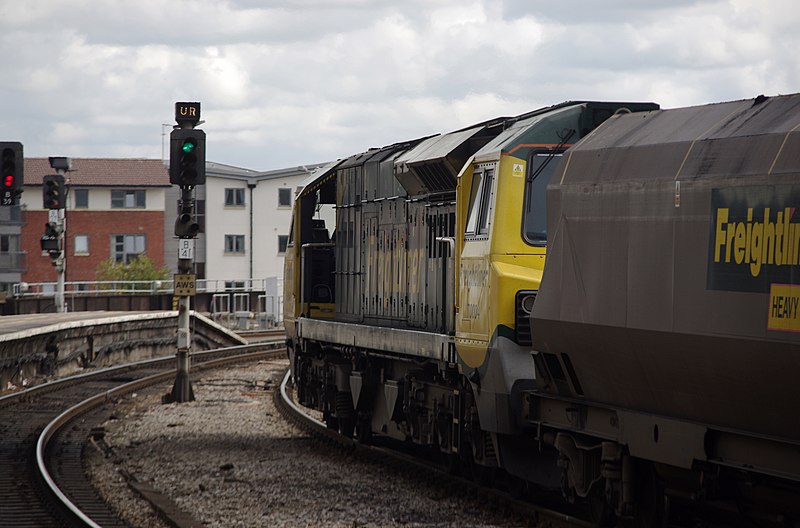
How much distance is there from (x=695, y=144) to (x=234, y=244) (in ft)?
230

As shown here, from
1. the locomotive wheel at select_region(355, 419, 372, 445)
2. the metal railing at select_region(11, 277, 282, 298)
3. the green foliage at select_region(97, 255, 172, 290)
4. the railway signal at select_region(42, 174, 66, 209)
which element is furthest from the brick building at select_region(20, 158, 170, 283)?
the locomotive wheel at select_region(355, 419, 372, 445)

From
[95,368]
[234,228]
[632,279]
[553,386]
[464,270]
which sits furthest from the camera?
[234,228]

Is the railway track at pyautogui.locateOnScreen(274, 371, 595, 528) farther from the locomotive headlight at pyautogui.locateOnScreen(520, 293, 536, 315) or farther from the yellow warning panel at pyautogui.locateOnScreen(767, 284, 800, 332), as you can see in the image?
the yellow warning panel at pyautogui.locateOnScreen(767, 284, 800, 332)

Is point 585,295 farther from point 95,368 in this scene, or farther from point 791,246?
point 95,368

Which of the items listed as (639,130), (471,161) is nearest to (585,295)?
(639,130)

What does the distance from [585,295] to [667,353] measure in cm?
119

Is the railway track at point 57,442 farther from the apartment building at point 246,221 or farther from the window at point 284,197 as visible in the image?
the window at point 284,197

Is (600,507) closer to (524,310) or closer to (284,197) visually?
(524,310)

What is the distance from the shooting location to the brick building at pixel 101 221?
78.8 m

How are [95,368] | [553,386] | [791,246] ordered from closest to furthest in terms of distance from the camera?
[791,246]
[553,386]
[95,368]

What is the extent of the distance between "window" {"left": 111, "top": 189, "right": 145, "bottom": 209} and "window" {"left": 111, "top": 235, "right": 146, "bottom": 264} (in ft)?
6.18

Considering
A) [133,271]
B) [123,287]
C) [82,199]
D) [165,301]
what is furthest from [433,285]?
[82,199]

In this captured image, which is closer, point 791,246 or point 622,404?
point 791,246

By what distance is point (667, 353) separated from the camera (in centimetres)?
946
